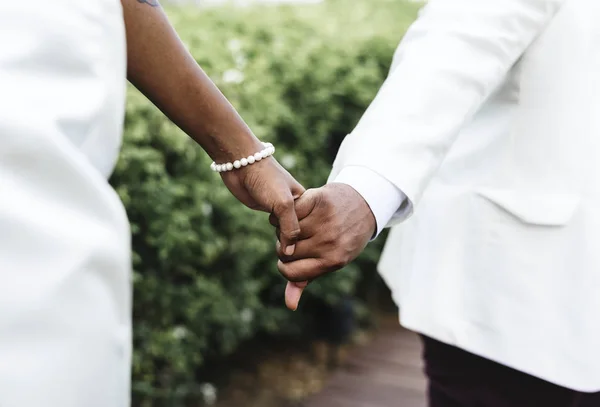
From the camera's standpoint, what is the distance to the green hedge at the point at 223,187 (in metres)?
2.61

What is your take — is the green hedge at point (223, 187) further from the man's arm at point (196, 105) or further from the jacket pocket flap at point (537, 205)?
the jacket pocket flap at point (537, 205)

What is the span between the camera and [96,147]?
3.11 feet

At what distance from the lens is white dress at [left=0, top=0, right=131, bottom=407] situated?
0.80 metres

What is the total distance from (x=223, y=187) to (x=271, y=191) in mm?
1436

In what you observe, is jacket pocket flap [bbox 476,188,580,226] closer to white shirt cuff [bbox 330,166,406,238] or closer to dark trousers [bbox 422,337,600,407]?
white shirt cuff [bbox 330,166,406,238]

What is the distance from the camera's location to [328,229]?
4.60 ft

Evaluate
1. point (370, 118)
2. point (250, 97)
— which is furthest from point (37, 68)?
point (250, 97)

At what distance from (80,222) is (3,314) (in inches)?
5.9

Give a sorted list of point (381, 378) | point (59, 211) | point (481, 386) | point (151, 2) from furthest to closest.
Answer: point (381, 378) < point (481, 386) < point (151, 2) < point (59, 211)

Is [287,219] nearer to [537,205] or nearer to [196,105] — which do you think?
[196,105]

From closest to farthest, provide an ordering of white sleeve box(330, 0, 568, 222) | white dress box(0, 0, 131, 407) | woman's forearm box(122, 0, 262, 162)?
white dress box(0, 0, 131, 407) < woman's forearm box(122, 0, 262, 162) < white sleeve box(330, 0, 568, 222)

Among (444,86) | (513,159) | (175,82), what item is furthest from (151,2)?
(513,159)

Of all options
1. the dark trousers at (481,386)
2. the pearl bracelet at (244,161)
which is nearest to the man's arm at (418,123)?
the pearl bracelet at (244,161)

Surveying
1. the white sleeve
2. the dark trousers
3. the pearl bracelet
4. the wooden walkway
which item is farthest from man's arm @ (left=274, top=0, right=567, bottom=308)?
the wooden walkway
